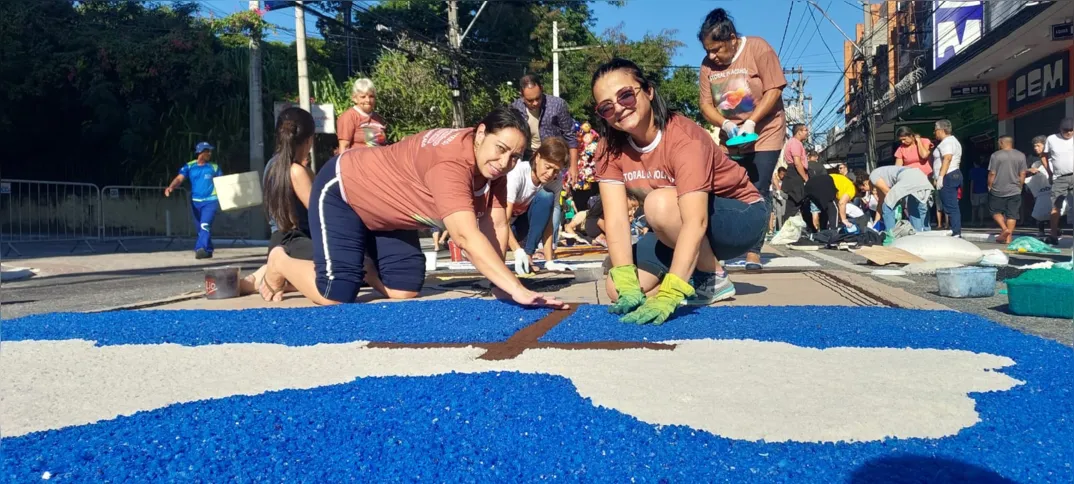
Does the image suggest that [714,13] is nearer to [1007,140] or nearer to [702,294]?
[702,294]

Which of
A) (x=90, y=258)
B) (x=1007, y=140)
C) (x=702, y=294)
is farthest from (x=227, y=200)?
(x=1007, y=140)

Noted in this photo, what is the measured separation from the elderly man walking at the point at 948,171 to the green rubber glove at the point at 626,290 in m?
7.70

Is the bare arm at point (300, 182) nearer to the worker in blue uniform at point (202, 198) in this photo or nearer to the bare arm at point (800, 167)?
the worker in blue uniform at point (202, 198)

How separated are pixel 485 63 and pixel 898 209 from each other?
15.1 meters

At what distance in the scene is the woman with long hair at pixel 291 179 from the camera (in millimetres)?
4473

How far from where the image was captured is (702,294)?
389 centimetres

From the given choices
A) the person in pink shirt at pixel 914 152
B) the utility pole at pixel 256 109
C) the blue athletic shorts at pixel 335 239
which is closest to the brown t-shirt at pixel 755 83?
the blue athletic shorts at pixel 335 239

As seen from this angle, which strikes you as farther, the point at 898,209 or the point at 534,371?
the point at 898,209

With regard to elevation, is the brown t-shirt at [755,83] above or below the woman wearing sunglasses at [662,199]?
above

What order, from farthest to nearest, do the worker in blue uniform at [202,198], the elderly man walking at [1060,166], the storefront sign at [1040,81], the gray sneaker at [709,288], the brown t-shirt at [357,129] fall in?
the storefront sign at [1040,81] → the worker in blue uniform at [202,198] → the elderly man walking at [1060,166] → the brown t-shirt at [357,129] → the gray sneaker at [709,288]

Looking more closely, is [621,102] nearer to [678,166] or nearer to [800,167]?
[678,166]

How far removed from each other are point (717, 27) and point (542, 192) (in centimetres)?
183

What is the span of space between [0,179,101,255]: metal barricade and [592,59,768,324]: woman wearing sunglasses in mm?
10096

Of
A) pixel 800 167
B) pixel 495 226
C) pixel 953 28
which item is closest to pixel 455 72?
pixel 800 167
